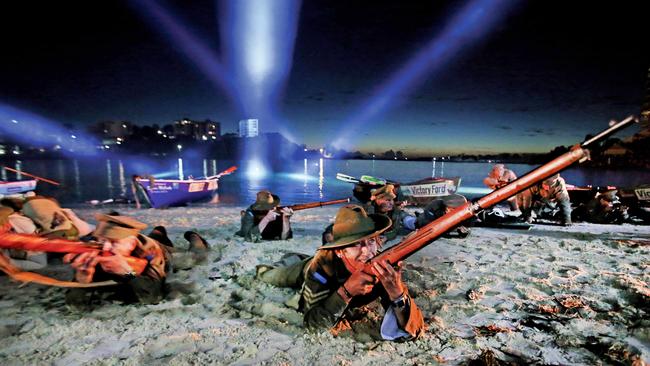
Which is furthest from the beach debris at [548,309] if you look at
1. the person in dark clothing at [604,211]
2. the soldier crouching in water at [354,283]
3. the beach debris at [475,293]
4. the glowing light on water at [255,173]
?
the glowing light on water at [255,173]

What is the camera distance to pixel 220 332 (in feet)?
12.8

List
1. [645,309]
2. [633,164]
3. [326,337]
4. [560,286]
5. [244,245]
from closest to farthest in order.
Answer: [326,337] < [645,309] < [560,286] < [244,245] < [633,164]

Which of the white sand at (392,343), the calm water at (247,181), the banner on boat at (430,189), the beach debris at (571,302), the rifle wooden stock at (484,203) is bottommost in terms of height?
the calm water at (247,181)

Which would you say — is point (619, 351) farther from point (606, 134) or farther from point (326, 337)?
point (326, 337)

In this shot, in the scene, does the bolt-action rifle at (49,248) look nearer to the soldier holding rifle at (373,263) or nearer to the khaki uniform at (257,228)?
the soldier holding rifle at (373,263)

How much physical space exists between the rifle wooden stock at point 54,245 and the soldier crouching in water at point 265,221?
3688mm

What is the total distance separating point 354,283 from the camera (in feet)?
10.8

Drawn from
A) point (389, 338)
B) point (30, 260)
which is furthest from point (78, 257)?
point (389, 338)

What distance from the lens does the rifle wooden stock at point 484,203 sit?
287 centimetres

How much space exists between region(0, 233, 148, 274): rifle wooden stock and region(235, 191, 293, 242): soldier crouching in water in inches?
145

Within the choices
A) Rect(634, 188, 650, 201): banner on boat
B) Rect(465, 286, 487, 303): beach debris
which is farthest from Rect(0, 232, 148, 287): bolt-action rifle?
Rect(634, 188, 650, 201): banner on boat

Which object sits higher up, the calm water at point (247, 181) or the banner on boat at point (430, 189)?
the banner on boat at point (430, 189)

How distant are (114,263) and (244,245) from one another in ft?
12.4

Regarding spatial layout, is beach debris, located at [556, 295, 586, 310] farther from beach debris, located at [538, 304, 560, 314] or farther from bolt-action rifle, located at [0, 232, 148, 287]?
bolt-action rifle, located at [0, 232, 148, 287]
